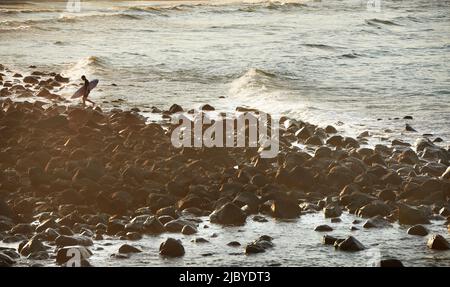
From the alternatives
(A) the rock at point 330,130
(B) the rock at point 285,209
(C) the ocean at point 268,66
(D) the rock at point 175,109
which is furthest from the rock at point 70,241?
(D) the rock at point 175,109

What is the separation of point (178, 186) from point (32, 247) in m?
2.95

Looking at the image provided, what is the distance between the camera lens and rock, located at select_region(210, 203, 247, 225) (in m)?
11.3

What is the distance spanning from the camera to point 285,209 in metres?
11.7

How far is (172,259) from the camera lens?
10000mm

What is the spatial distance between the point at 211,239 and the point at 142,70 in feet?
59.8

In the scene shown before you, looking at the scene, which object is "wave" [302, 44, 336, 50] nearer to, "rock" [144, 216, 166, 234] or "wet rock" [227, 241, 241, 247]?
"rock" [144, 216, 166, 234]

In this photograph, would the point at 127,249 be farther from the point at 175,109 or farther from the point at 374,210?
the point at 175,109

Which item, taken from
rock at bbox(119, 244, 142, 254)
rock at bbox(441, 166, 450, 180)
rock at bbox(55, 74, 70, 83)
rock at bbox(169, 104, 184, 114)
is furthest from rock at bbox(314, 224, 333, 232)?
rock at bbox(55, 74, 70, 83)

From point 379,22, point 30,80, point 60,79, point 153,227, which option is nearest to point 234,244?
point 153,227

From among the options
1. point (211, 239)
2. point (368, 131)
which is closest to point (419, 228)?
point (211, 239)

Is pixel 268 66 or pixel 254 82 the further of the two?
pixel 268 66

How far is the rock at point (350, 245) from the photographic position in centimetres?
1024

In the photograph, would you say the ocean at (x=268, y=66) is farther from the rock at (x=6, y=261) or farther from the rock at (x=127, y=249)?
the rock at (x=6, y=261)
